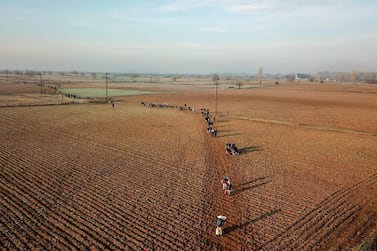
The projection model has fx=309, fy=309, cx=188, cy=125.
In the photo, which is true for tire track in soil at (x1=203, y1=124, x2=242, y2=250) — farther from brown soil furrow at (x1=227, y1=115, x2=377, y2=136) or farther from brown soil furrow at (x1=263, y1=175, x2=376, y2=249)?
brown soil furrow at (x1=227, y1=115, x2=377, y2=136)

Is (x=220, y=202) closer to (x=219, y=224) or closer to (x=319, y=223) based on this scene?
(x=219, y=224)

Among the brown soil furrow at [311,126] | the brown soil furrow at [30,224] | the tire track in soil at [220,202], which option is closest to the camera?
the brown soil furrow at [30,224]

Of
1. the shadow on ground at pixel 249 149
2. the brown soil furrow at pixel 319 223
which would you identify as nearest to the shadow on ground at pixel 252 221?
the brown soil furrow at pixel 319 223

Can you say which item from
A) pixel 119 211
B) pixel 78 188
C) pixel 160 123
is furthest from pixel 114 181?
pixel 160 123

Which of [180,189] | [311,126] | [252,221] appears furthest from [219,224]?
[311,126]

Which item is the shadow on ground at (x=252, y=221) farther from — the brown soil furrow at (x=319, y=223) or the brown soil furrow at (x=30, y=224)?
Result: the brown soil furrow at (x=30, y=224)

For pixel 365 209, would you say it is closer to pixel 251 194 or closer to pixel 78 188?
pixel 251 194
